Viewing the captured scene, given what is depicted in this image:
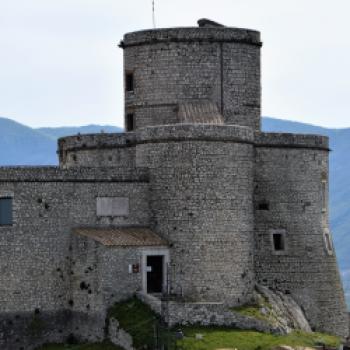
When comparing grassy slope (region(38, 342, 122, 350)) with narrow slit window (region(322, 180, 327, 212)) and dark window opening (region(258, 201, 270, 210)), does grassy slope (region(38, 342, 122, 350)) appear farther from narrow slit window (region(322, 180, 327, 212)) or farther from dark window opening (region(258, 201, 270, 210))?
narrow slit window (region(322, 180, 327, 212))

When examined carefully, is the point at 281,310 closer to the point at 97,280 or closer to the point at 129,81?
the point at 97,280

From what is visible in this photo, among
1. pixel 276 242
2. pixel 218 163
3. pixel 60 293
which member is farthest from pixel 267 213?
pixel 60 293

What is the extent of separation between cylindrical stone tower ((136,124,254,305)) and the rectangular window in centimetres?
581

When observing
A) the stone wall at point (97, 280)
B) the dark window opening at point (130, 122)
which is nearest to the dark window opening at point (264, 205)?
the dark window opening at point (130, 122)

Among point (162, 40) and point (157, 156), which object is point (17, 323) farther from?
point (162, 40)

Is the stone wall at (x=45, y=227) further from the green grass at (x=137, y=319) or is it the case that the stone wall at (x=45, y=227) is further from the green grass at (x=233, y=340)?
the green grass at (x=233, y=340)

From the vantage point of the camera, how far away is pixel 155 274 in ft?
184

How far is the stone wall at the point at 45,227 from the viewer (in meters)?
55.0

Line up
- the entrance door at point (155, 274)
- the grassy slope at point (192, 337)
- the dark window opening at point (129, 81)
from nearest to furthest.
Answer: the grassy slope at point (192, 337)
the entrance door at point (155, 274)
the dark window opening at point (129, 81)

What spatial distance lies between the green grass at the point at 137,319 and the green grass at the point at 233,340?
4.19ft

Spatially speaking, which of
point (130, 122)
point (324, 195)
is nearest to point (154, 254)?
point (130, 122)

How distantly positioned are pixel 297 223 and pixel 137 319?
1094 cm

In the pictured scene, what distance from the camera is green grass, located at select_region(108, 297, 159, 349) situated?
169 ft

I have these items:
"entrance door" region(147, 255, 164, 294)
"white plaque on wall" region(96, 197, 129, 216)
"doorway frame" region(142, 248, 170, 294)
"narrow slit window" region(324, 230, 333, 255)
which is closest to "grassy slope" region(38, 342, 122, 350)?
"doorway frame" region(142, 248, 170, 294)
